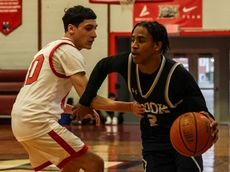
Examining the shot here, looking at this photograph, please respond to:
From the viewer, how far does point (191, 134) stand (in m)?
3.55

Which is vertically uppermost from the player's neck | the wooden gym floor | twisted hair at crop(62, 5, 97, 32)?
twisted hair at crop(62, 5, 97, 32)

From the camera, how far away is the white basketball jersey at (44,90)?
428 centimetres

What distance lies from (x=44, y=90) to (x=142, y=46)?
3.28ft

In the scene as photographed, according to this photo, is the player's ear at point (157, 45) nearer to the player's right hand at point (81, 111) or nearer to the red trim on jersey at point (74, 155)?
the player's right hand at point (81, 111)

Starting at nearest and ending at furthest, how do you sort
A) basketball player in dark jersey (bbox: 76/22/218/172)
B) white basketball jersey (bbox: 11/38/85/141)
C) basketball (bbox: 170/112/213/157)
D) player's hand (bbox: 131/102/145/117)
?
basketball (bbox: 170/112/213/157)
basketball player in dark jersey (bbox: 76/22/218/172)
player's hand (bbox: 131/102/145/117)
white basketball jersey (bbox: 11/38/85/141)

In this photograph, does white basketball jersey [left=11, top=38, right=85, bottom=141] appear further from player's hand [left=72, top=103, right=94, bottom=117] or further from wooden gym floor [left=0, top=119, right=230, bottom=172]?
wooden gym floor [left=0, top=119, right=230, bottom=172]

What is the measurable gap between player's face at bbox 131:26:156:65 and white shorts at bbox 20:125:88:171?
99 cm

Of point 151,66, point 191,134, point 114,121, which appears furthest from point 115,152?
point 114,121

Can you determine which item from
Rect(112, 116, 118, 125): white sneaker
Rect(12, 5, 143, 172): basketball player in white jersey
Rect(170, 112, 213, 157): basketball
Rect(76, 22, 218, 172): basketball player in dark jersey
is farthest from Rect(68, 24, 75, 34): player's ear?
Rect(112, 116, 118, 125): white sneaker

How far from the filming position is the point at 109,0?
1358cm

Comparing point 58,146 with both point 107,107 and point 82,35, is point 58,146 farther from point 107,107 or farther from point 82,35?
point 82,35

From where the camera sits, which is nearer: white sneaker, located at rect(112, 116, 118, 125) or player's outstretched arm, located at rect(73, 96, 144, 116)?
player's outstretched arm, located at rect(73, 96, 144, 116)

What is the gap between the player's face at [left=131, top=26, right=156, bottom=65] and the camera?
12.1ft

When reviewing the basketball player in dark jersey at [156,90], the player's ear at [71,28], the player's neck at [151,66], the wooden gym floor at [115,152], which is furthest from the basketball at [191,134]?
the wooden gym floor at [115,152]
